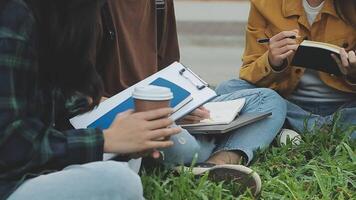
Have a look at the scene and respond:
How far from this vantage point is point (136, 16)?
3.40 meters

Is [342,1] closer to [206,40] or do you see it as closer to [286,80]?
[286,80]

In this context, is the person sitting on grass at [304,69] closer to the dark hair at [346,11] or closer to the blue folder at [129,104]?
the dark hair at [346,11]

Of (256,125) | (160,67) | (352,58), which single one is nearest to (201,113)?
(256,125)

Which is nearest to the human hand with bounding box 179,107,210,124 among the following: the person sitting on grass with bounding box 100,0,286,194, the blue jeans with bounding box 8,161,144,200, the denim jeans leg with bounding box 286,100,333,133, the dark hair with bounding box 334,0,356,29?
the person sitting on grass with bounding box 100,0,286,194

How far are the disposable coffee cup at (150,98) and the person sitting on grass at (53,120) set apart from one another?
0.03 meters

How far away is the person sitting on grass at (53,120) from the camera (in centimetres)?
220

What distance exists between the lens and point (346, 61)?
3.46 metres

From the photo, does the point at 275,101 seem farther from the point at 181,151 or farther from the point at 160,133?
the point at 160,133

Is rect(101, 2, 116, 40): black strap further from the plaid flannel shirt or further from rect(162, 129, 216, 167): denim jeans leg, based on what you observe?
the plaid flannel shirt

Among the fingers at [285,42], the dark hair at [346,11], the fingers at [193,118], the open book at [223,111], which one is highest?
the dark hair at [346,11]

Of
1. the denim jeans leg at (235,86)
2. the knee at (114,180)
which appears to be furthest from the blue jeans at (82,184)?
the denim jeans leg at (235,86)

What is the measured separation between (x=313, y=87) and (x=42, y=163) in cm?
186

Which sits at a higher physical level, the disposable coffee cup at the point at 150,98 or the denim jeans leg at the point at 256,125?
the disposable coffee cup at the point at 150,98

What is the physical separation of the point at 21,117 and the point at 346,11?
198cm
